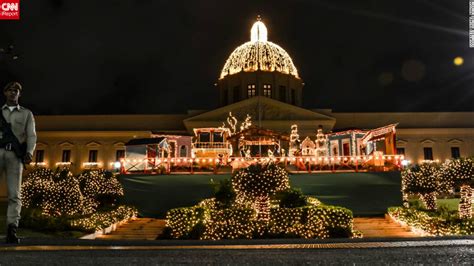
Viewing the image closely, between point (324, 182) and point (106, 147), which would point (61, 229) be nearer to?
point (324, 182)

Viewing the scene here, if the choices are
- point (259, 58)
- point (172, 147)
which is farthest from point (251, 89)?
point (172, 147)

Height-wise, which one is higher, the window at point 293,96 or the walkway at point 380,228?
the window at point 293,96

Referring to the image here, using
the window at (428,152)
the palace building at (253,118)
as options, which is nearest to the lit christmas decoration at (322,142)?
the palace building at (253,118)

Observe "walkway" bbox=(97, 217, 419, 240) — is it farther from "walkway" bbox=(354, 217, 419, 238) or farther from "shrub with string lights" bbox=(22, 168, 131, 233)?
"shrub with string lights" bbox=(22, 168, 131, 233)

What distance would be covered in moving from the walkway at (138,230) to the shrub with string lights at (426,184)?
12435 millimetres

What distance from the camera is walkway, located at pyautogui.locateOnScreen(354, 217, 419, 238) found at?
57.8 ft

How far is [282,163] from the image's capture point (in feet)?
79.4

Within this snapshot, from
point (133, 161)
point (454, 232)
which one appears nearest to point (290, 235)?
point (454, 232)

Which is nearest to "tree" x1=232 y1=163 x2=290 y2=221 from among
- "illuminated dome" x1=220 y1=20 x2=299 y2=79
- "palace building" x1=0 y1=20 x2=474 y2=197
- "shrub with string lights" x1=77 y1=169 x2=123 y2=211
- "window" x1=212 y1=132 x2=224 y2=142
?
"shrub with string lights" x1=77 y1=169 x2=123 y2=211

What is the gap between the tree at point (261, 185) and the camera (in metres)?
17.1

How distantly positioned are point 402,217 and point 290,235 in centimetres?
654

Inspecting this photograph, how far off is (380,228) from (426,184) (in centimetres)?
376

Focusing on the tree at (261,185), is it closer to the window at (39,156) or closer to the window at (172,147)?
the window at (172,147)

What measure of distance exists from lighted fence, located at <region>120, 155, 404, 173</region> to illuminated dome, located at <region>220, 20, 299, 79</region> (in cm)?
2780
